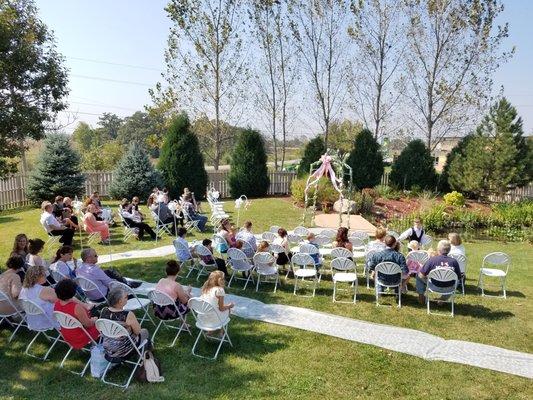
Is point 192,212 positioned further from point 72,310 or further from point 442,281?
point 72,310

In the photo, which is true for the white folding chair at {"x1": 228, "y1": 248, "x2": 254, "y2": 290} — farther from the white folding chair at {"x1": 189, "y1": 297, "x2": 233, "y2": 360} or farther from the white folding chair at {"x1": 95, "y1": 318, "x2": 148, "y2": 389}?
the white folding chair at {"x1": 95, "y1": 318, "x2": 148, "y2": 389}

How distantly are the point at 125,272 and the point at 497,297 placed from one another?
7.83 meters

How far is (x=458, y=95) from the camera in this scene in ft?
94.7

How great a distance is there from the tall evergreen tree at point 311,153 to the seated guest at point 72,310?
18855 mm

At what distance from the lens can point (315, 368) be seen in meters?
5.79

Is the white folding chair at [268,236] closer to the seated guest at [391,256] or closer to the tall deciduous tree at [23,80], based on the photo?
the seated guest at [391,256]

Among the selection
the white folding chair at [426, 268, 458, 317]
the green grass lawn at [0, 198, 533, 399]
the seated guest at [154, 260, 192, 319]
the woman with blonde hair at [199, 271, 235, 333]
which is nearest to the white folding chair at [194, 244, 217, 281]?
the green grass lawn at [0, 198, 533, 399]

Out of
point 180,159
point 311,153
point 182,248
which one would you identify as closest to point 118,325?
point 182,248


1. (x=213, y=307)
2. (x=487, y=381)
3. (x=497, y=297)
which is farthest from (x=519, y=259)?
(x=213, y=307)

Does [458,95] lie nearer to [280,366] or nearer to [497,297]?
[497,297]

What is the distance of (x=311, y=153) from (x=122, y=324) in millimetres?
19583

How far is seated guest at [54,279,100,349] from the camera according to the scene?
5523mm

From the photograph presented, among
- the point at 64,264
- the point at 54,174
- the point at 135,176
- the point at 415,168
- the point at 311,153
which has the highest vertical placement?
the point at 311,153

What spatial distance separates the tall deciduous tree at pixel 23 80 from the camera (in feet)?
27.3
